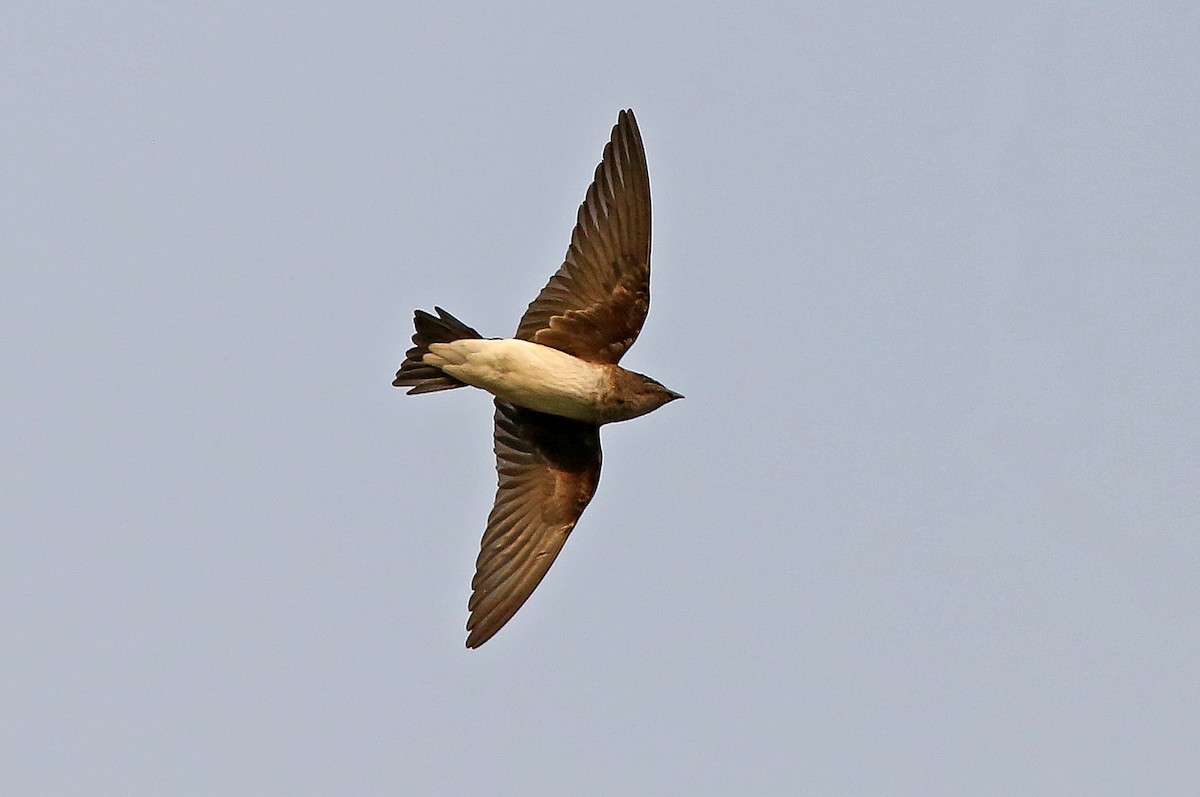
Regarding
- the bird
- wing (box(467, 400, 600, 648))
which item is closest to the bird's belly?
the bird

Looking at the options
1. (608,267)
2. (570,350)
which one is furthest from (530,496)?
(608,267)

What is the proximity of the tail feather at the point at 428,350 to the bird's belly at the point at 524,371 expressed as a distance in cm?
6

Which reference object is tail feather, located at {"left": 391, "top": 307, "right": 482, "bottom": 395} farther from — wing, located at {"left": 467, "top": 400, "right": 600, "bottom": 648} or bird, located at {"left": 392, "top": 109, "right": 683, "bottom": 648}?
wing, located at {"left": 467, "top": 400, "right": 600, "bottom": 648}

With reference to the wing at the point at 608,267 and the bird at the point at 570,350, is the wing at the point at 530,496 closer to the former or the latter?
the bird at the point at 570,350

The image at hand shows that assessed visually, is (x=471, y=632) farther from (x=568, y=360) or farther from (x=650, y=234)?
(x=650, y=234)

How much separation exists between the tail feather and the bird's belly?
2.5 inches

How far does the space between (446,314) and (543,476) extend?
1.53 metres

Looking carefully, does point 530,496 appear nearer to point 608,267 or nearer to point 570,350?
point 570,350

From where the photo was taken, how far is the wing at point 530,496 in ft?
45.8

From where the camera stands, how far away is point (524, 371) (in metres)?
13.3

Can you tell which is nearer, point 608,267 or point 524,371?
point 524,371

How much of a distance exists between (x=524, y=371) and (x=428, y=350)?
0.64m

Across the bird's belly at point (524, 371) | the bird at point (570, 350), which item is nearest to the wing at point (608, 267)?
the bird at point (570, 350)

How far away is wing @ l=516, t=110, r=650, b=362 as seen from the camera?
13.5 metres
